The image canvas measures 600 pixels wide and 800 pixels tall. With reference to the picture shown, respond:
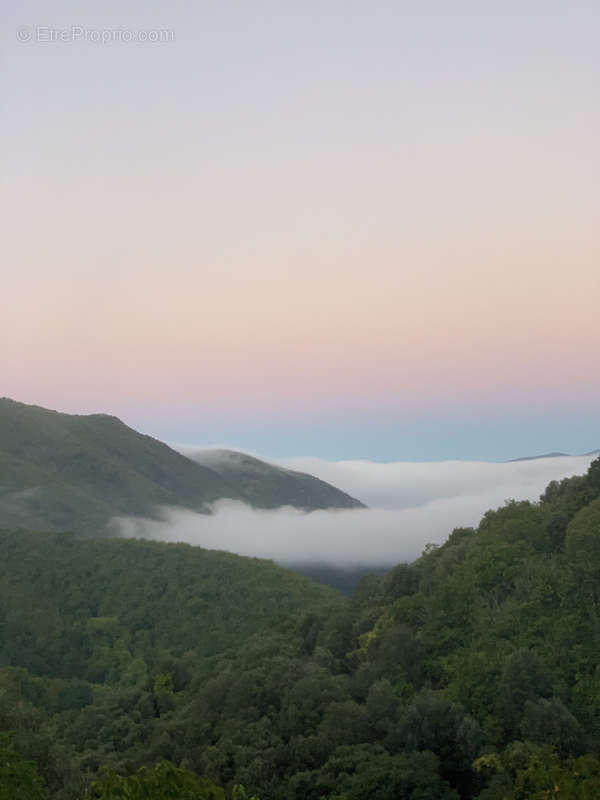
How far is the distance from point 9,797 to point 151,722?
3580 centimetres

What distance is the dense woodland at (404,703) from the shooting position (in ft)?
184

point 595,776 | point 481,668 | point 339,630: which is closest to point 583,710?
point 481,668

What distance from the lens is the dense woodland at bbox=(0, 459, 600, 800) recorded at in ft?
184

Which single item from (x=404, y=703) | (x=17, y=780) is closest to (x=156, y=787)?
(x=17, y=780)

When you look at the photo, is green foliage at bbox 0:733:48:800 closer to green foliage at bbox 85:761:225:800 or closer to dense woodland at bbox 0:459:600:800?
dense woodland at bbox 0:459:600:800

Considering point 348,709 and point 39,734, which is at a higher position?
point 348,709

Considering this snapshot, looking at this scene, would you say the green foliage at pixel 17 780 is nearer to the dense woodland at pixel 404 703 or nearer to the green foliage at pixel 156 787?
the dense woodland at pixel 404 703

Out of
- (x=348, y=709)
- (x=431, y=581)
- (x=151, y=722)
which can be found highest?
(x=431, y=581)

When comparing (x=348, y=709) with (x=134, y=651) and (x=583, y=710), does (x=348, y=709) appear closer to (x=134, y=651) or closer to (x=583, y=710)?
(x=583, y=710)

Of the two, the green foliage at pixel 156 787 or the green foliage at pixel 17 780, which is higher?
the green foliage at pixel 156 787

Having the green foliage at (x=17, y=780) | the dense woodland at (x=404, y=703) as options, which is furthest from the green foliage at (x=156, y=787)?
the green foliage at (x=17, y=780)

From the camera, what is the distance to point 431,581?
290 ft

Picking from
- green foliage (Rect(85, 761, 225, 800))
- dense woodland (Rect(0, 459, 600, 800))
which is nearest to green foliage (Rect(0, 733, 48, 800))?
dense woodland (Rect(0, 459, 600, 800))

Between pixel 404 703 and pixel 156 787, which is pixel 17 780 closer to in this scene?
pixel 156 787
